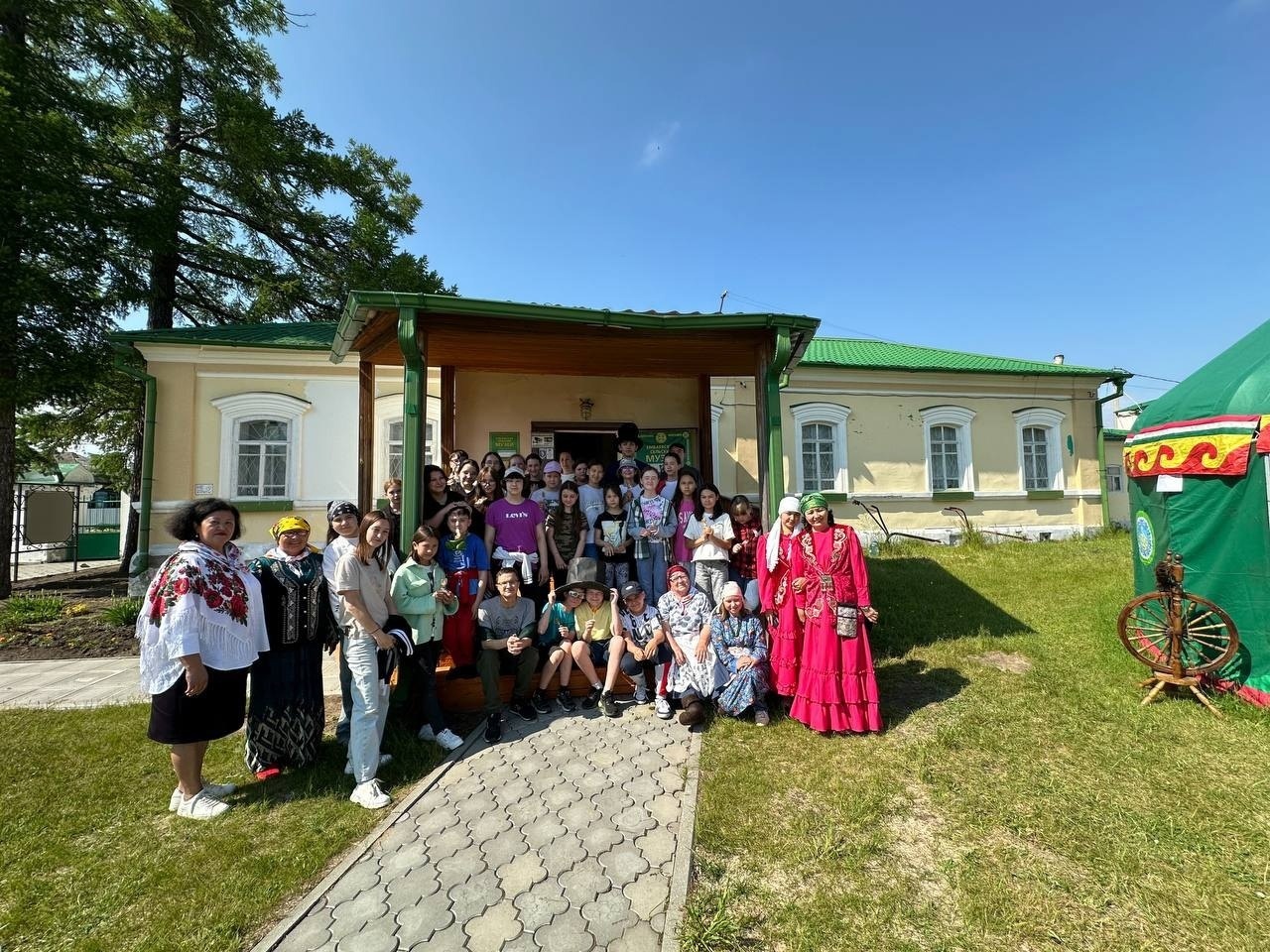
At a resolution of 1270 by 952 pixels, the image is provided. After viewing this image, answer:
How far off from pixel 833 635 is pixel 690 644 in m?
1.06

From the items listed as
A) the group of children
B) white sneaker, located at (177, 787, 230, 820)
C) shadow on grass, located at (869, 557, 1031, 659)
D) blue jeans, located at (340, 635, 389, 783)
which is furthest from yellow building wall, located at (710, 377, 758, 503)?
white sneaker, located at (177, 787, 230, 820)

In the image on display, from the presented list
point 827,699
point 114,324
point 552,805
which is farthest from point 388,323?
point 114,324

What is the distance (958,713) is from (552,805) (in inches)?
120

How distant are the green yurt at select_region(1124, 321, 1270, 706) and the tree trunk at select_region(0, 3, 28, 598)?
15.2 metres

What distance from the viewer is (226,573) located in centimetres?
304

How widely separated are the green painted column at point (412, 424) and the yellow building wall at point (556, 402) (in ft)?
9.35

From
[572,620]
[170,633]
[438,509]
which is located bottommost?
[572,620]

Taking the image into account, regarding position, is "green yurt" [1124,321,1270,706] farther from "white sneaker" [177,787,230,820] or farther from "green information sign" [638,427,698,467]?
"white sneaker" [177,787,230,820]

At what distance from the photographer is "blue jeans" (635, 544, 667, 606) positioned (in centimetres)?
490

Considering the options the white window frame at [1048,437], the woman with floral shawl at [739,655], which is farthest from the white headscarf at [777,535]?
the white window frame at [1048,437]

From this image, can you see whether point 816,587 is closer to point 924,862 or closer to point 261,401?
point 924,862

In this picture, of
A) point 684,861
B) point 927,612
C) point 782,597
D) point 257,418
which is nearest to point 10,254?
point 257,418

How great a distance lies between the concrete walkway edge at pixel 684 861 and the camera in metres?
2.08

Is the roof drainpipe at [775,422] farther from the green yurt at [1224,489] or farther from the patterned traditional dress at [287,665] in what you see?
the patterned traditional dress at [287,665]
